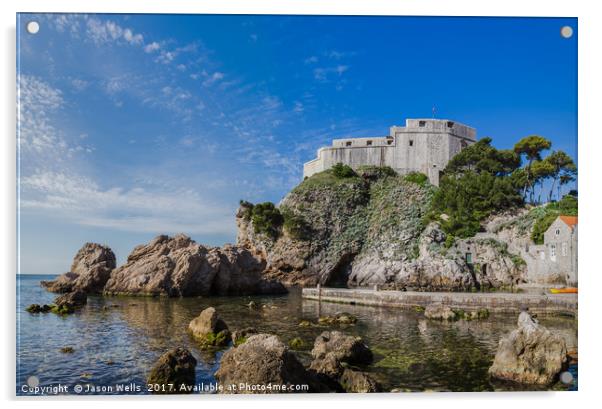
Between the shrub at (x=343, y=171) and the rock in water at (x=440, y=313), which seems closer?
the rock in water at (x=440, y=313)

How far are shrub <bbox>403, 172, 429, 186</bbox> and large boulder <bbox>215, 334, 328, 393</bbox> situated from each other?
31.6 m

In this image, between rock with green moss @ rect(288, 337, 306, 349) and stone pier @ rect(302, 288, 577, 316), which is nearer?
rock with green moss @ rect(288, 337, 306, 349)

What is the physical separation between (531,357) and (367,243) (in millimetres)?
28385

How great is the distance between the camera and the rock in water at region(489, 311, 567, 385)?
6938 mm

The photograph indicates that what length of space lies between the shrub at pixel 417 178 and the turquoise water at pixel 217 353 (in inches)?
828

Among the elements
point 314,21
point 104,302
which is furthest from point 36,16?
point 104,302

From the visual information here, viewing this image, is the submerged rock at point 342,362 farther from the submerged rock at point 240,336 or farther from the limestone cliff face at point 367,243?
the limestone cliff face at point 367,243

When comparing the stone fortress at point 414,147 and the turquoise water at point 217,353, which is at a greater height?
the stone fortress at point 414,147

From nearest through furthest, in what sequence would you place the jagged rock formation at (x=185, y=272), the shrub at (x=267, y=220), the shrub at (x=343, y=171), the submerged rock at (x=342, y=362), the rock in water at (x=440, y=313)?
the submerged rock at (x=342, y=362) → the rock in water at (x=440, y=313) → the jagged rock formation at (x=185, y=272) → the shrub at (x=267, y=220) → the shrub at (x=343, y=171)

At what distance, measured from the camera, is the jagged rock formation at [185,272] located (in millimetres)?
22547

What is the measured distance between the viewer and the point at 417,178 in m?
36.6

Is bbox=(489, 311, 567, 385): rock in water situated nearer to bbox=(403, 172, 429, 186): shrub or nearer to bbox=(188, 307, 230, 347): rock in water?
bbox=(188, 307, 230, 347): rock in water

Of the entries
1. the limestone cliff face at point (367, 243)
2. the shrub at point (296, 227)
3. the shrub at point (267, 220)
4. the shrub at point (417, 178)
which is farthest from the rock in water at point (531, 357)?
the shrub at point (267, 220)

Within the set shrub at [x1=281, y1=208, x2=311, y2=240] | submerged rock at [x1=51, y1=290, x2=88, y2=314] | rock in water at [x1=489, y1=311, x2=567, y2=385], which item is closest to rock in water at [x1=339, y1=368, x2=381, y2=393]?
rock in water at [x1=489, y1=311, x2=567, y2=385]
